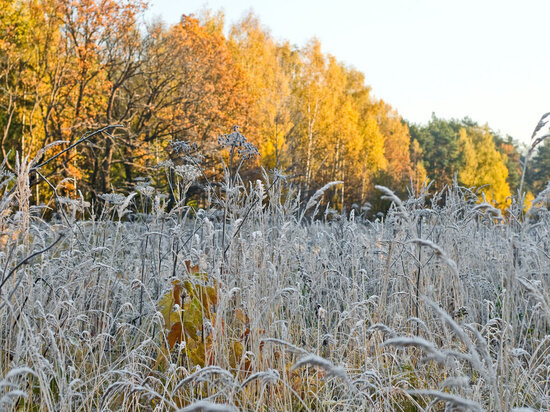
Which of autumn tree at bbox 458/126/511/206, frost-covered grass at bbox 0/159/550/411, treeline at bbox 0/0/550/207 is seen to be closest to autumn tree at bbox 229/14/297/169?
treeline at bbox 0/0/550/207

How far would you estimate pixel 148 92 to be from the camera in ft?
53.7

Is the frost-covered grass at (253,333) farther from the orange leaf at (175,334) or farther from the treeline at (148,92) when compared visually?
the treeline at (148,92)

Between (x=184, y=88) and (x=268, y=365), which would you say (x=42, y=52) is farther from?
(x=268, y=365)

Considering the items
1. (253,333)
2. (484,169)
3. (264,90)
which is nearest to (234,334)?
(253,333)

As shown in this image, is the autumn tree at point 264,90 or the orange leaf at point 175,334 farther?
the autumn tree at point 264,90

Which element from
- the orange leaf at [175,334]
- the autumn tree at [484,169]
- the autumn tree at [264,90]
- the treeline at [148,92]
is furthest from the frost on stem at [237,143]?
the autumn tree at [484,169]

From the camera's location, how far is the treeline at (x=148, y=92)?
12664 millimetres

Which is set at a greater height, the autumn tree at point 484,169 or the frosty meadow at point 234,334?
the autumn tree at point 484,169

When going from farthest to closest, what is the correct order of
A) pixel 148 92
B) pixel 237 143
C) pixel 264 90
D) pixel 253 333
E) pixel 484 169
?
pixel 484 169 → pixel 264 90 → pixel 148 92 → pixel 237 143 → pixel 253 333

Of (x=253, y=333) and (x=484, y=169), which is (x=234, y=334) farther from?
(x=484, y=169)

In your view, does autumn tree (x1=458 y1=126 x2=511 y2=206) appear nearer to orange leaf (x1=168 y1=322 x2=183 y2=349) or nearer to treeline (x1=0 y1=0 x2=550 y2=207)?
treeline (x1=0 y1=0 x2=550 y2=207)

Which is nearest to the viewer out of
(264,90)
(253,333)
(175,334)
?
(253,333)

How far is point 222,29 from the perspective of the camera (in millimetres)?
25156

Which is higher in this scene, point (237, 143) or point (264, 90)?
point (264, 90)
